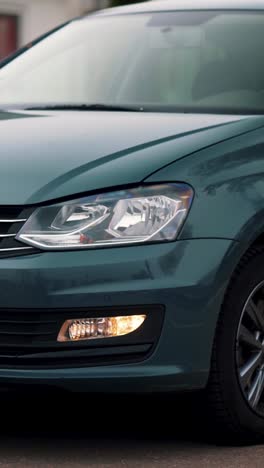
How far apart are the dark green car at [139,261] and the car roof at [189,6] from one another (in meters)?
1.14

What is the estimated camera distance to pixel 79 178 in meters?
4.93

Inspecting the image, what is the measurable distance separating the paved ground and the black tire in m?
0.08

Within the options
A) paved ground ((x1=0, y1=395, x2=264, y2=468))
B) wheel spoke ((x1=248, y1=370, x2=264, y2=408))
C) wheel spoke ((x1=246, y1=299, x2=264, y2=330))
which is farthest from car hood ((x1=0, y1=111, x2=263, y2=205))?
wheel spoke ((x1=248, y1=370, x2=264, y2=408))

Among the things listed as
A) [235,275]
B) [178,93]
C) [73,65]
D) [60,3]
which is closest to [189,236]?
[235,275]

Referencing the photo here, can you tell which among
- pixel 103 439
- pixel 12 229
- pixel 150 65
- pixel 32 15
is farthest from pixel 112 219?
pixel 32 15

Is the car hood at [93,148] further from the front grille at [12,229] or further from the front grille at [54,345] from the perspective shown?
the front grille at [54,345]

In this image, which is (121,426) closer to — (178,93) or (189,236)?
(189,236)

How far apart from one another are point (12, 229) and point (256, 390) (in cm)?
108

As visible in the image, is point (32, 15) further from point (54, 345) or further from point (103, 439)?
point (54, 345)

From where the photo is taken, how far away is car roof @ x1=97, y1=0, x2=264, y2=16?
20.9 ft

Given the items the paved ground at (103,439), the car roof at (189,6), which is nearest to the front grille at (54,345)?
the paved ground at (103,439)

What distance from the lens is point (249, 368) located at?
5.16 meters

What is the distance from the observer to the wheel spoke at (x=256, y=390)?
517cm

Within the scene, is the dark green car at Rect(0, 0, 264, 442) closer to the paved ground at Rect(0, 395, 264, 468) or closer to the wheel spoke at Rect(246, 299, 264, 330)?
the wheel spoke at Rect(246, 299, 264, 330)
